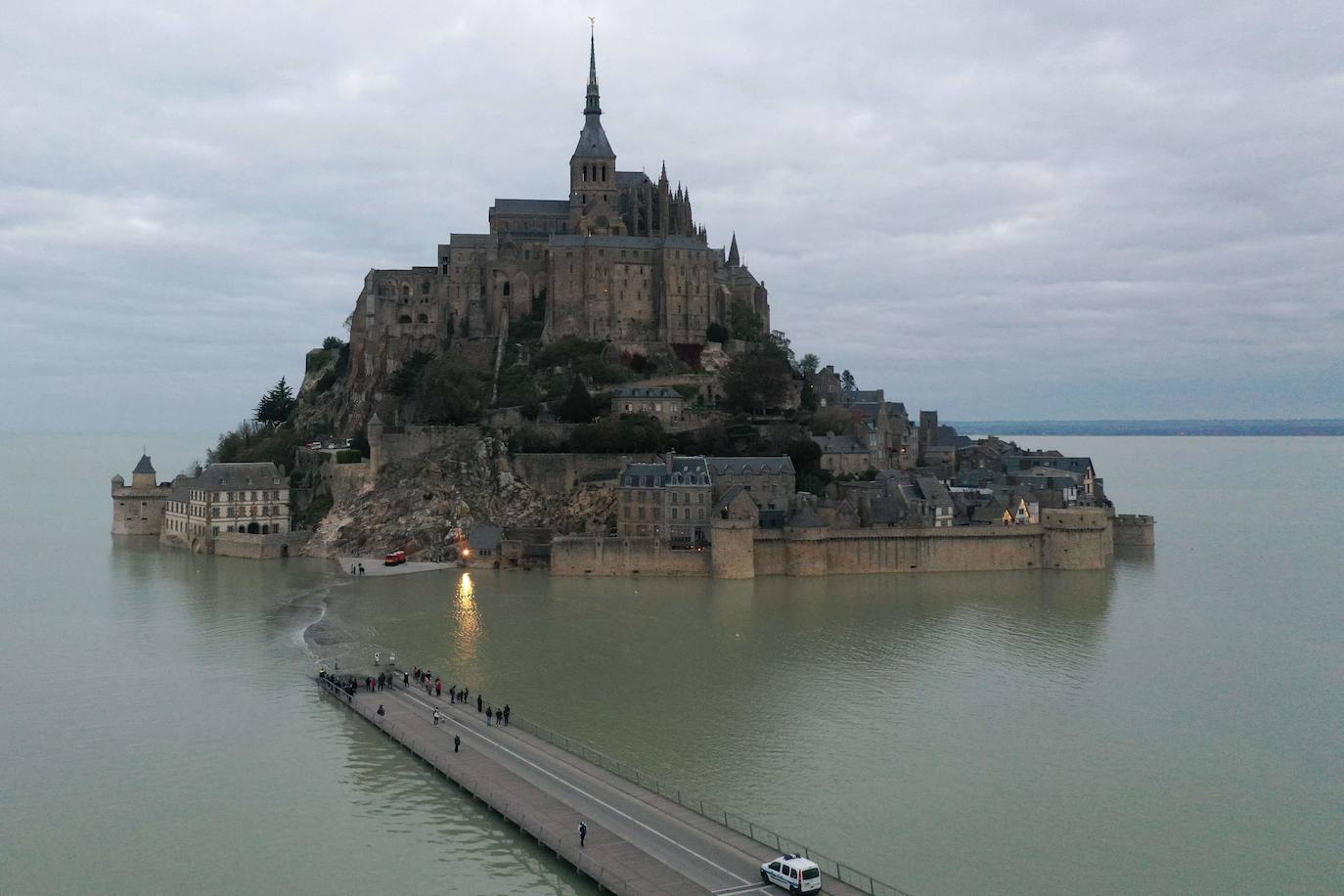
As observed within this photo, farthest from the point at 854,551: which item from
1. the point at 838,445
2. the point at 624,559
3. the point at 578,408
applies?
the point at 578,408

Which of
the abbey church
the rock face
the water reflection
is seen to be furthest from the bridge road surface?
the abbey church

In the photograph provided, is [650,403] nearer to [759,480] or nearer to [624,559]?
[759,480]

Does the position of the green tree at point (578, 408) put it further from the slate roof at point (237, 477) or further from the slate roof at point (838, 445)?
the slate roof at point (237, 477)

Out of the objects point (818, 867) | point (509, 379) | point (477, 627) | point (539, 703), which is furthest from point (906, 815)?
point (509, 379)

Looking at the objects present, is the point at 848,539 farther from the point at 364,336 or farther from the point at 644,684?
the point at 364,336

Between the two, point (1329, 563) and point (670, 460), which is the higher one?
point (670, 460)

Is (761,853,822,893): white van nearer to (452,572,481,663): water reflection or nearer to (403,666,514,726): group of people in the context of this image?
(403,666,514,726): group of people
